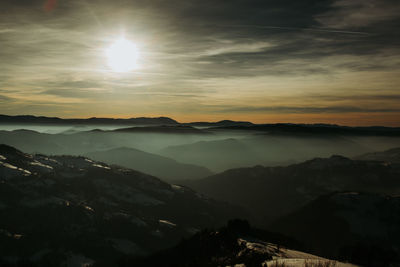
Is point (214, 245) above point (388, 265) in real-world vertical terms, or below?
below

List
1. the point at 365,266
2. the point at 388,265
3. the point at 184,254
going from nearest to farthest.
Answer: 1. the point at 365,266
2. the point at 388,265
3. the point at 184,254

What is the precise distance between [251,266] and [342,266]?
7199 mm

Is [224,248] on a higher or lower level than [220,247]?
higher

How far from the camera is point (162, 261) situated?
6406cm

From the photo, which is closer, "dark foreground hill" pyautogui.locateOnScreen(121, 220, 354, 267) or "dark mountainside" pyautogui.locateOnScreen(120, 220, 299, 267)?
"dark foreground hill" pyautogui.locateOnScreen(121, 220, 354, 267)

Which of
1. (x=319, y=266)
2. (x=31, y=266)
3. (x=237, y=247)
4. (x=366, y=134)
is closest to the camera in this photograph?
(x=319, y=266)

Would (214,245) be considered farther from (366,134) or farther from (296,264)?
(366,134)

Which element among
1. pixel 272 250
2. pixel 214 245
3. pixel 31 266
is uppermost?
pixel 272 250

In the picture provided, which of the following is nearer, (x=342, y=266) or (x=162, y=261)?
(x=342, y=266)

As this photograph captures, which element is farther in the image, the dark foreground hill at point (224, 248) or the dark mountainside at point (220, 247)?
the dark mountainside at point (220, 247)

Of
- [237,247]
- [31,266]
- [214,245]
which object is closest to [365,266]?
[237,247]

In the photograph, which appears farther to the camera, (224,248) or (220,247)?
(220,247)

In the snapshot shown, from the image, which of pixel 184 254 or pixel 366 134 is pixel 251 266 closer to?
pixel 184 254

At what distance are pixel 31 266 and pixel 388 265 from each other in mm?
228809
